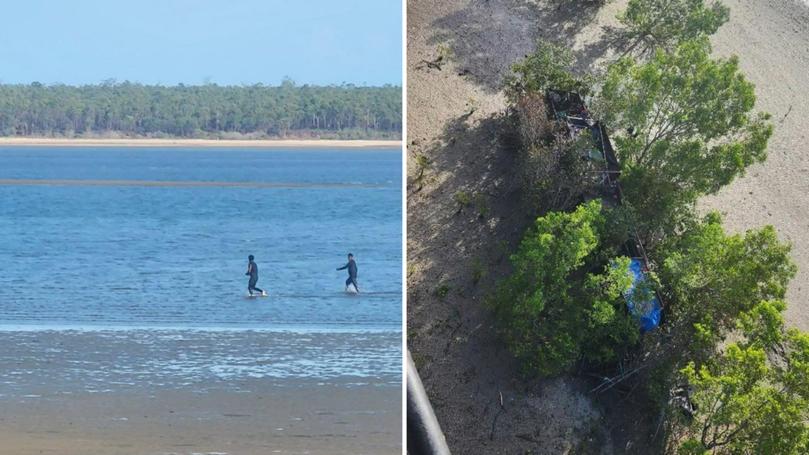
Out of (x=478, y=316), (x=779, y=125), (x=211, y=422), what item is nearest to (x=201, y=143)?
(x=779, y=125)

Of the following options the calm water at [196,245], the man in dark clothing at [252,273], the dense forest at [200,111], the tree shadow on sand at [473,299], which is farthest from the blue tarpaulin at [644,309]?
the dense forest at [200,111]

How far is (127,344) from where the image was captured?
21.5 metres

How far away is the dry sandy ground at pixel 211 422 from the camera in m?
15.7

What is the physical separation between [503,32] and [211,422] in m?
11.6

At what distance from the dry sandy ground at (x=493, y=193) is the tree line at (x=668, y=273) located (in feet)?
2.12

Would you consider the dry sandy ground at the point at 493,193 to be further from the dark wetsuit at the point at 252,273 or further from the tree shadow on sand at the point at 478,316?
the dark wetsuit at the point at 252,273

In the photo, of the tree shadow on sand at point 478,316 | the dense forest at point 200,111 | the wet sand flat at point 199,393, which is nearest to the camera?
the wet sand flat at point 199,393

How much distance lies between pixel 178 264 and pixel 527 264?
22.3 m

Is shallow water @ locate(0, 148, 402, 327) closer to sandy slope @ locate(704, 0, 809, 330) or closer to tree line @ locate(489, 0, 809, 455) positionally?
tree line @ locate(489, 0, 809, 455)

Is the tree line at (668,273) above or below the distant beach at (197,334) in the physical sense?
above

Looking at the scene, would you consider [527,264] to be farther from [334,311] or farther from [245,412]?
[334,311]

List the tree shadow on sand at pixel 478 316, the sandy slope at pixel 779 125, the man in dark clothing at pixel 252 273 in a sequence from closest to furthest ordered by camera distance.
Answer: the tree shadow on sand at pixel 478 316, the sandy slope at pixel 779 125, the man in dark clothing at pixel 252 273

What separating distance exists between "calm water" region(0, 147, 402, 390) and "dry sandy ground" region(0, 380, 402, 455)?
7.75 ft

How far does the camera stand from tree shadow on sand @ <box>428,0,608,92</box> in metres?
23.5
